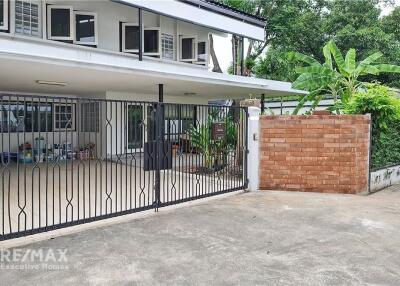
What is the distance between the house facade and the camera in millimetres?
6066

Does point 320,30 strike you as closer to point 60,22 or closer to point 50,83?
point 60,22

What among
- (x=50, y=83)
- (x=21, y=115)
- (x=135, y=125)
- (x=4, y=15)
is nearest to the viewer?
(x=135, y=125)

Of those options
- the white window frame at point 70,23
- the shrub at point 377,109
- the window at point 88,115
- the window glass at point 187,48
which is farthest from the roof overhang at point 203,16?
the shrub at point 377,109

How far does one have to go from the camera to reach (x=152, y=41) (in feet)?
44.1

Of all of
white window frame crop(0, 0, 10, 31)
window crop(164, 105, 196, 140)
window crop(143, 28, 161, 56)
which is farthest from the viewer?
window crop(143, 28, 161, 56)

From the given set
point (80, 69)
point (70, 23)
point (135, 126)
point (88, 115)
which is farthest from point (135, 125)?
point (70, 23)

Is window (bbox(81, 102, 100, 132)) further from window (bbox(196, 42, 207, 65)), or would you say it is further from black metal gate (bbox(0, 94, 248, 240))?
window (bbox(196, 42, 207, 65))

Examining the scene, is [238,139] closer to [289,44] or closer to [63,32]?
[63,32]

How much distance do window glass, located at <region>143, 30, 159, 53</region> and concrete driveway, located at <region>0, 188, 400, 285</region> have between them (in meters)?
8.38

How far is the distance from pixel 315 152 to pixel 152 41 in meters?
8.02

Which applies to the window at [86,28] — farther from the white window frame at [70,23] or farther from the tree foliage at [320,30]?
the tree foliage at [320,30]

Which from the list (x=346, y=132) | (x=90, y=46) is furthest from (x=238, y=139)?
(x=90, y=46)

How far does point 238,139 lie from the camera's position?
8.94 meters

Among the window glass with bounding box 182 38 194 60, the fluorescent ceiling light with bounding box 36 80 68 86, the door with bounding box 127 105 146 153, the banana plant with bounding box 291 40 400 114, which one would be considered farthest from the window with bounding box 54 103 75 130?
the banana plant with bounding box 291 40 400 114
